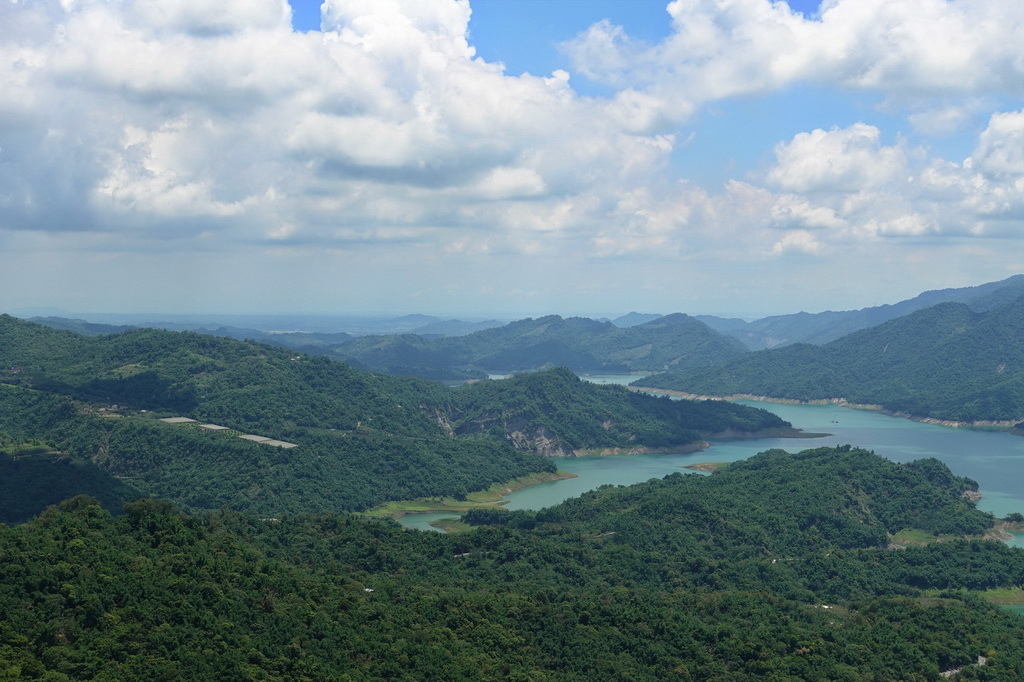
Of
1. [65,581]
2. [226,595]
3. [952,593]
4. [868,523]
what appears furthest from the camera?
[868,523]

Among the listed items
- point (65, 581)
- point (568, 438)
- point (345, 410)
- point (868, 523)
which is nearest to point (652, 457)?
point (568, 438)

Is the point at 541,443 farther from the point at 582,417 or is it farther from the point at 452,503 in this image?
the point at 452,503

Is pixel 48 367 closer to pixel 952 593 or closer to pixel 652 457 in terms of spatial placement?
pixel 652 457

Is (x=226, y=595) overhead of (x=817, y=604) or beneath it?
overhead

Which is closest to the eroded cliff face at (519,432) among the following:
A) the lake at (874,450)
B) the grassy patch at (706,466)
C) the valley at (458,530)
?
the valley at (458,530)

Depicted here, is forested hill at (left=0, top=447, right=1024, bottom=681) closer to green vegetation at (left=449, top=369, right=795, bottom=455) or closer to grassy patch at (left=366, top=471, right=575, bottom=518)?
grassy patch at (left=366, top=471, right=575, bottom=518)
